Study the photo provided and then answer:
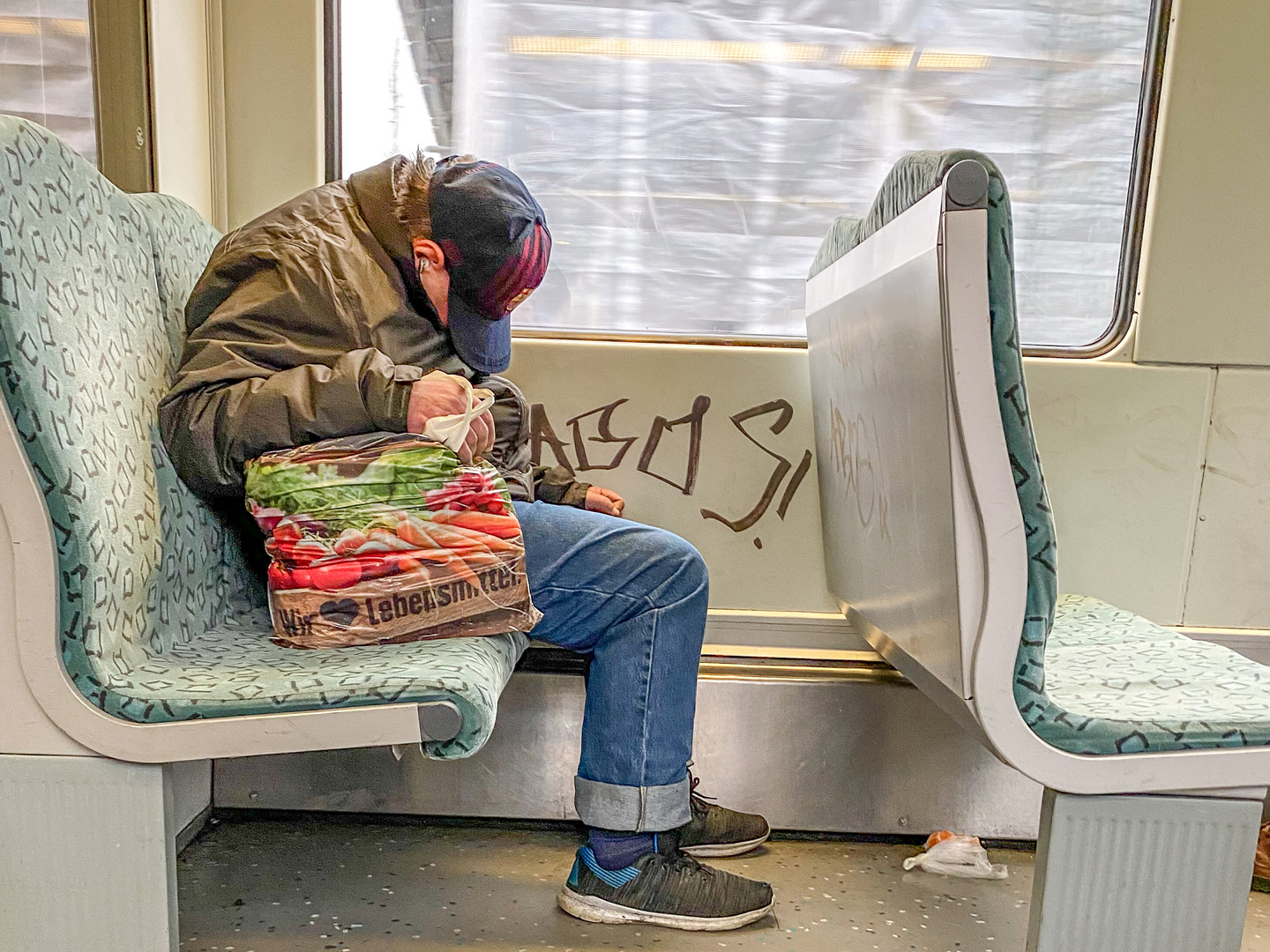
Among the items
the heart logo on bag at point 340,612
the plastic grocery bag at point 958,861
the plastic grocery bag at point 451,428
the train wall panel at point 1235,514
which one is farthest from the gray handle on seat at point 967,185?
the plastic grocery bag at point 958,861

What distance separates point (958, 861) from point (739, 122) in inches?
61.9

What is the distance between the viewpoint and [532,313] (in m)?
2.12

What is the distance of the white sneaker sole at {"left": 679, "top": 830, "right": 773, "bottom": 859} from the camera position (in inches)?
76.0

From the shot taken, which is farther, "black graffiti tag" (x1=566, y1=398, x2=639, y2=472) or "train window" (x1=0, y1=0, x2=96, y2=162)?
"black graffiti tag" (x1=566, y1=398, x2=639, y2=472)

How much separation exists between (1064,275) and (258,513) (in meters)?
1.69

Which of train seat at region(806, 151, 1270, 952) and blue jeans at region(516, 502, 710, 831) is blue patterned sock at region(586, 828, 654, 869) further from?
train seat at region(806, 151, 1270, 952)

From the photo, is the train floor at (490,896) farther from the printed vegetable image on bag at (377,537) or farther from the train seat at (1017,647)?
the printed vegetable image on bag at (377,537)

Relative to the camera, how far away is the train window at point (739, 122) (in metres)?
2.03

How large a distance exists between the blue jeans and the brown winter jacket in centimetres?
42

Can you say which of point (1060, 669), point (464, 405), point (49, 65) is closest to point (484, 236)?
point (464, 405)

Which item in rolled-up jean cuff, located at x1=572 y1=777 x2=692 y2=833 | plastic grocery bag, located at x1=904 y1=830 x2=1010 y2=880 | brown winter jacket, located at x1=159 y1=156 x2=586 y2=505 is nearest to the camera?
brown winter jacket, located at x1=159 y1=156 x2=586 y2=505

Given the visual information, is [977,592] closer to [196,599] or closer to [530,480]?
[530,480]

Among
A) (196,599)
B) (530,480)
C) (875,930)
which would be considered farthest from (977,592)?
(196,599)

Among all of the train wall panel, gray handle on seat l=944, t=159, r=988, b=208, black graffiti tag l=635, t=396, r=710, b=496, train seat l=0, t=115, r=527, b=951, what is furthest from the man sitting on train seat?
the train wall panel
